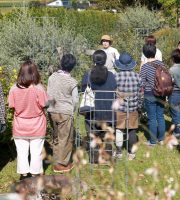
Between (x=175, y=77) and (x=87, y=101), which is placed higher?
(x=175, y=77)

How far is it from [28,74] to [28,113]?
1.68 ft

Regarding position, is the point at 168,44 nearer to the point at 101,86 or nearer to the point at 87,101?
the point at 101,86

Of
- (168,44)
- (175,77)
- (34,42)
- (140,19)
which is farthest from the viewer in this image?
(140,19)

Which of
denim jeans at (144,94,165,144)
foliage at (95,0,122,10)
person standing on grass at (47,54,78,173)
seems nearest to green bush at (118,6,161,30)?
foliage at (95,0,122,10)

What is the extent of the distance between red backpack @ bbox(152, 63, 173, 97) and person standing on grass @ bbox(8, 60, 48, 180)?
210 centimetres

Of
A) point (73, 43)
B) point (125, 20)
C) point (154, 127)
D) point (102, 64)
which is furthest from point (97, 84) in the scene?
point (125, 20)

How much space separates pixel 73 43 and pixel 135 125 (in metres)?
6.62

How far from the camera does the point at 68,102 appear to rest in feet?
22.6

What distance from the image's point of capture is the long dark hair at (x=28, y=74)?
6109 mm

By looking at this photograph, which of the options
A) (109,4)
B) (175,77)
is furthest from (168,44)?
(109,4)

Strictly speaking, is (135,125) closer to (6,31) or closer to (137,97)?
(137,97)

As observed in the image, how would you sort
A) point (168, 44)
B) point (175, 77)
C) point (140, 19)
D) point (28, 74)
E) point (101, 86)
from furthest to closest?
point (140, 19) < point (168, 44) < point (175, 77) < point (101, 86) < point (28, 74)

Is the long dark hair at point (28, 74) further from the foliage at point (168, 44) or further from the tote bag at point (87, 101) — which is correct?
the foliage at point (168, 44)

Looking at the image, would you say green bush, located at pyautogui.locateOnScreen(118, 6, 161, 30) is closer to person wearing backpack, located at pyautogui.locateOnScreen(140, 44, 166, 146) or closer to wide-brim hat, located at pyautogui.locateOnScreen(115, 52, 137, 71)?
person wearing backpack, located at pyautogui.locateOnScreen(140, 44, 166, 146)
